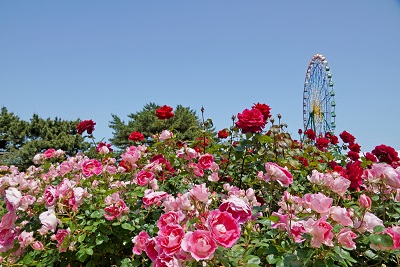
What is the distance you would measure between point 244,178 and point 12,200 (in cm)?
128

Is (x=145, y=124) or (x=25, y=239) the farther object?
(x=145, y=124)

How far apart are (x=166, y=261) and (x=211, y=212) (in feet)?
0.61

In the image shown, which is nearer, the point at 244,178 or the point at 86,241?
the point at 86,241

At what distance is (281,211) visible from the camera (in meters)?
1.58

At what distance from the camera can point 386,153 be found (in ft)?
9.34

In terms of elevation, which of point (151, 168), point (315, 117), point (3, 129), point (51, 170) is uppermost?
point (3, 129)

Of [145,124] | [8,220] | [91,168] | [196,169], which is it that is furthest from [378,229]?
[145,124]

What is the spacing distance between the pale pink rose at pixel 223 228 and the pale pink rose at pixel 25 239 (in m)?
1.17

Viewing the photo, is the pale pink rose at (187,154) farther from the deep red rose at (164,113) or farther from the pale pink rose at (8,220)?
the pale pink rose at (8,220)

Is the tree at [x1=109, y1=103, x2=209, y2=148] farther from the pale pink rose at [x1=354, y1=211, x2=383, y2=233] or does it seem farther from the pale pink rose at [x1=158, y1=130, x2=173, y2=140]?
the pale pink rose at [x1=354, y1=211, x2=383, y2=233]

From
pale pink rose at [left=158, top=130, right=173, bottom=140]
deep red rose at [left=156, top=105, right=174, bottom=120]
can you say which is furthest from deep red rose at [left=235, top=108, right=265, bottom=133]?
deep red rose at [left=156, top=105, right=174, bottom=120]

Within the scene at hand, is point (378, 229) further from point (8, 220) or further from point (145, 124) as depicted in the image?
point (145, 124)

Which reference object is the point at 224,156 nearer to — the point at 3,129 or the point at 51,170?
the point at 51,170

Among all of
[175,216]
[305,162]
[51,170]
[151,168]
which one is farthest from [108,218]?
[305,162]
